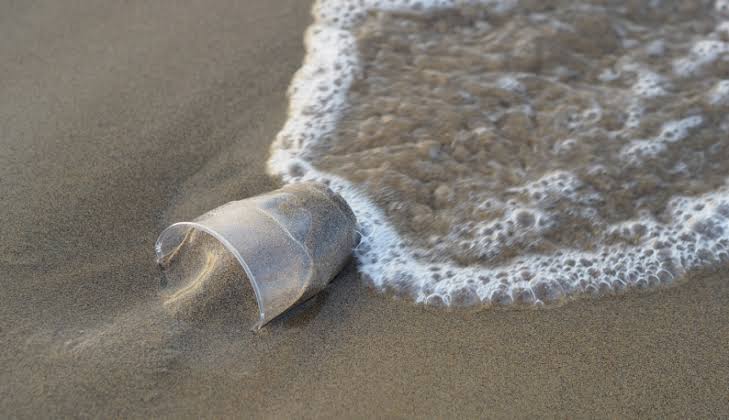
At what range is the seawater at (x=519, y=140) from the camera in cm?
235

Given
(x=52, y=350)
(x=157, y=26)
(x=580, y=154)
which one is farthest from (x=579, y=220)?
(x=157, y=26)

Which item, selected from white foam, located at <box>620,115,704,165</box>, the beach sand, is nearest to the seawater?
white foam, located at <box>620,115,704,165</box>

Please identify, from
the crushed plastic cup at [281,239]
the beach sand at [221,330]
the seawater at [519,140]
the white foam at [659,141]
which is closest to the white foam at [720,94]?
the seawater at [519,140]

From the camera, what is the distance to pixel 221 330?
2074 mm

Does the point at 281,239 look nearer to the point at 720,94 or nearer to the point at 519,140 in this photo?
the point at 519,140

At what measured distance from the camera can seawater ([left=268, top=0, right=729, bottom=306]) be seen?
2.35m

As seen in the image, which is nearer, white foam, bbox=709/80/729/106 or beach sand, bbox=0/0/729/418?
beach sand, bbox=0/0/729/418

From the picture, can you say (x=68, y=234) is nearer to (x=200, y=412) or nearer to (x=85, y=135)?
(x=85, y=135)

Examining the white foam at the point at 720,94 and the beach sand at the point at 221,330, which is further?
the white foam at the point at 720,94

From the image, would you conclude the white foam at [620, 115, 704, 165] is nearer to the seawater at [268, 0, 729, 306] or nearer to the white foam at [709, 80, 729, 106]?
the seawater at [268, 0, 729, 306]

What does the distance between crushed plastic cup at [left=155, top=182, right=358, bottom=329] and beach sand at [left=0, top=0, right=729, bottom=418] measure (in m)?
0.11

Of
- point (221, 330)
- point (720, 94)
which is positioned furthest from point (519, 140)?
point (221, 330)

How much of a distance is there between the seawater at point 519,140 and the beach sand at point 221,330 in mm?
143

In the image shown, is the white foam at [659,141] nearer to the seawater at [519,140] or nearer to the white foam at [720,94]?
the seawater at [519,140]
